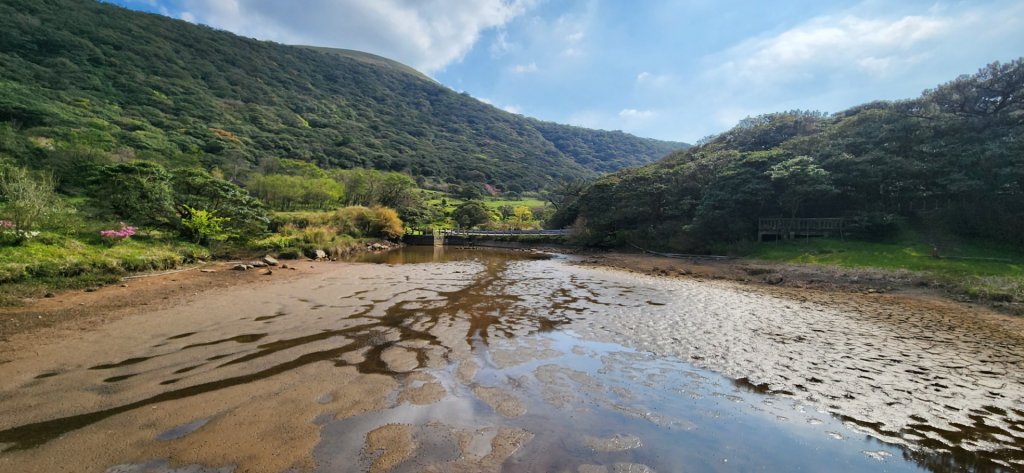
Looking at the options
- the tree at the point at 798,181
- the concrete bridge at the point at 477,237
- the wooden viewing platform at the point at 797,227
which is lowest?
the concrete bridge at the point at 477,237

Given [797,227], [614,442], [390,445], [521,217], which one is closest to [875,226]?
[797,227]

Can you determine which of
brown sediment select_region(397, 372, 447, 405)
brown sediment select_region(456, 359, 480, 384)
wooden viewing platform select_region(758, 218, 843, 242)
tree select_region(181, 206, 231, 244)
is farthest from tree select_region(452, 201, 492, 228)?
brown sediment select_region(397, 372, 447, 405)

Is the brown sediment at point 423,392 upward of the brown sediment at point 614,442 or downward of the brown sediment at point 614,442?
downward

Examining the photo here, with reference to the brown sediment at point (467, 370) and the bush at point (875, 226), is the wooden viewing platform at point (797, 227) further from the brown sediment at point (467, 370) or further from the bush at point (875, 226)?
the brown sediment at point (467, 370)

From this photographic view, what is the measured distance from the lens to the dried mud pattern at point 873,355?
5.06m

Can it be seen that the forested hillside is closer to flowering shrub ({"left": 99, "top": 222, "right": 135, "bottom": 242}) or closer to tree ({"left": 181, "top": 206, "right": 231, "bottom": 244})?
tree ({"left": 181, "top": 206, "right": 231, "bottom": 244})

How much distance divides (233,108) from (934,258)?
128067mm

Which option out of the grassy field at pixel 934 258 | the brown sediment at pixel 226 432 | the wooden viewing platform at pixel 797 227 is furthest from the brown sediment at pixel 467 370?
the wooden viewing platform at pixel 797 227

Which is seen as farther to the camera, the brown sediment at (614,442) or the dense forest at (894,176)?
the dense forest at (894,176)

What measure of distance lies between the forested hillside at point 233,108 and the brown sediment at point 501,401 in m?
41.1

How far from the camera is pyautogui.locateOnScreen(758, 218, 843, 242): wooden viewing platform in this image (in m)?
25.2

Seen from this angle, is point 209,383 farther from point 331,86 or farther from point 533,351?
point 331,86

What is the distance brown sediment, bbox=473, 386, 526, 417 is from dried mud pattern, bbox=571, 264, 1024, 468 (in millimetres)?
3993

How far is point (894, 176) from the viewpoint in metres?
23.9
